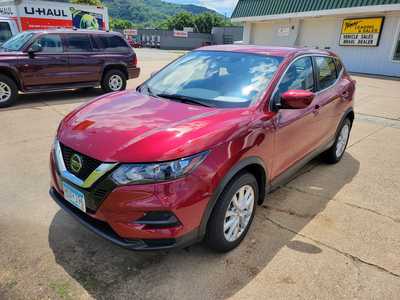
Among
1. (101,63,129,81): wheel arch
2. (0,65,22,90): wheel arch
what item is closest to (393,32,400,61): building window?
(101,63,129,81): wheel arch

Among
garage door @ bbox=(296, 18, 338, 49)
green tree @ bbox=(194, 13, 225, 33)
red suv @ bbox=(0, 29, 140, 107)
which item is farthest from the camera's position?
green tree @ bbox=(194, 13, 225, 33)

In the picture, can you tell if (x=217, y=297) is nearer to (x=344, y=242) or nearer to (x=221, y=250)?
(x=221, y=250)

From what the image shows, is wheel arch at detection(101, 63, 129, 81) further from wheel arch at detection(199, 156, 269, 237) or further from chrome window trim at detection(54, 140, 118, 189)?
wheel arch at detection(199, 156, 269, 237)

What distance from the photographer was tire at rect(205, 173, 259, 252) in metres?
2.40

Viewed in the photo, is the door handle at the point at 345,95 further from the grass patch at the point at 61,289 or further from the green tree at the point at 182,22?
the green tree at the point at 182,22

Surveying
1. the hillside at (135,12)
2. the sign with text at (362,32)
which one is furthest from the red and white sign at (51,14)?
the hillside at (135,12)

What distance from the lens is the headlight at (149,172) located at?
207 centimetres

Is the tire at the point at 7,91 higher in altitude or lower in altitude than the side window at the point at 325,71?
lower

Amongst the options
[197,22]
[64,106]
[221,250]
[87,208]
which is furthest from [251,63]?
[197,22]

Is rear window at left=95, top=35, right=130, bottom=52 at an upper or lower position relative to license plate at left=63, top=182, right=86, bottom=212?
upper

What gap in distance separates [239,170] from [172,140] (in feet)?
2.01

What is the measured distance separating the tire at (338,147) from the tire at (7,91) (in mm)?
7013

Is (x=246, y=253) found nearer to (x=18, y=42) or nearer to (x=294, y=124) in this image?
(x=294, y=124)

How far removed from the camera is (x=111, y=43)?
9.20 metres
